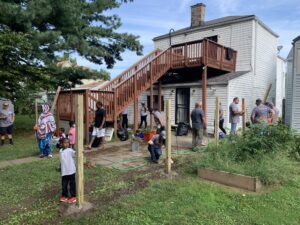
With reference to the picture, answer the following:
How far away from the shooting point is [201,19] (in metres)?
17.8

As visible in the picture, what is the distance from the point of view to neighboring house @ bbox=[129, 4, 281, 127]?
1365 cm

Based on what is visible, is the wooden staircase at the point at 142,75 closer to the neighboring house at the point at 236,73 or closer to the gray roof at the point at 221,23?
the neighboring house at the point at 236,73

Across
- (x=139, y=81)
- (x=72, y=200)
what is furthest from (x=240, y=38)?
(x=72, y=200)

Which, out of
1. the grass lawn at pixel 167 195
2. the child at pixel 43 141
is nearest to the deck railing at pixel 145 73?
the child at pixel 43 141

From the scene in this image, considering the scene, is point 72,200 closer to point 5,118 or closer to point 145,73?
point 5,118

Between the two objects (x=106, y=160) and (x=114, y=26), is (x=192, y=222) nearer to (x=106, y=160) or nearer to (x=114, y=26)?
(x=106, y=160)

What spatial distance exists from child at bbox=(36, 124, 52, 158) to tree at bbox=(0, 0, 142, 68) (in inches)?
203

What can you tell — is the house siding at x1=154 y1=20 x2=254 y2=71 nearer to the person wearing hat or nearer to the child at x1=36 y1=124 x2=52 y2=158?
the child at x1=36 y1=124 x2=52 y2=158

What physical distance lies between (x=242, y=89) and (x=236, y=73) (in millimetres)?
1036

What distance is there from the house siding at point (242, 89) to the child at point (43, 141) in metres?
8.72

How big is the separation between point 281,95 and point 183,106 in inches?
325

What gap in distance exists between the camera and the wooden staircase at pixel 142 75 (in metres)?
10.6

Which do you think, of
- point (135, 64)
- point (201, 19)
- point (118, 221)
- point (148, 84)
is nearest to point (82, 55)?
point (135, 64)

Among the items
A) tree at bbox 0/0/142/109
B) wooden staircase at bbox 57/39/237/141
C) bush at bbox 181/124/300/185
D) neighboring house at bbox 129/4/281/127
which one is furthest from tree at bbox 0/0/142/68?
bush at bbox 181/124/300/185
